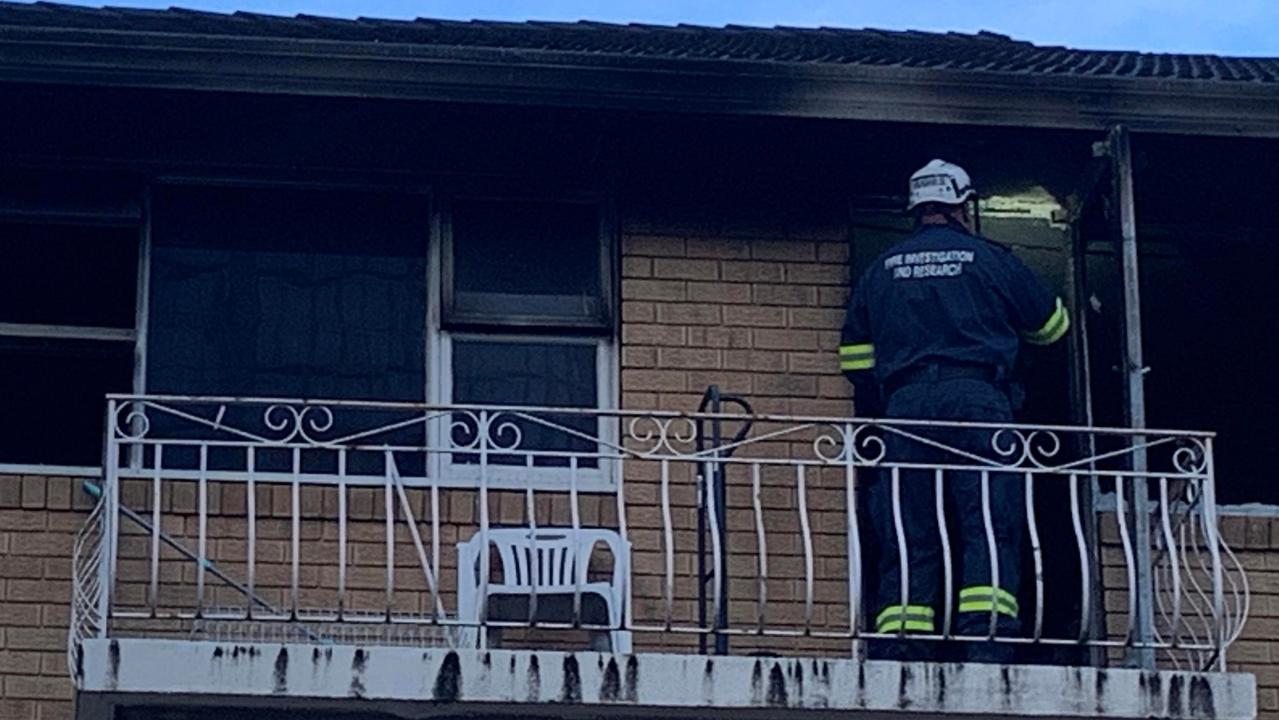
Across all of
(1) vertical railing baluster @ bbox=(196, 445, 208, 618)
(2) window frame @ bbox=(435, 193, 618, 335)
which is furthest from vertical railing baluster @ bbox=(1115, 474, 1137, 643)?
(1) vertical railing baluster @ bbox=(196, 445, 208, 618)

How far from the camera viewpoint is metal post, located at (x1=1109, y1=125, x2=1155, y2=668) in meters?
11.1

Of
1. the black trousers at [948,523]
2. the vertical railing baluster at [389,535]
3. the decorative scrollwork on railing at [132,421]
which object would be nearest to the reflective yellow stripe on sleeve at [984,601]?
the black trousers at [948,523]

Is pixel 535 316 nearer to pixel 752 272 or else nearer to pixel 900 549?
pixel 752 272

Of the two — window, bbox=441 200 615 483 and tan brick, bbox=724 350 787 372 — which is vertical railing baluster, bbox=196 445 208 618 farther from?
tan brick, bbox=724 350 787 372

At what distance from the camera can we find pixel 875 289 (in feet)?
38.0

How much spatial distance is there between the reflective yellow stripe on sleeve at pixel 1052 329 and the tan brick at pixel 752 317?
1.11m

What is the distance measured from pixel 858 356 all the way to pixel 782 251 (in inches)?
34.5

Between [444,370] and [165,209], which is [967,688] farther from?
[165,209]

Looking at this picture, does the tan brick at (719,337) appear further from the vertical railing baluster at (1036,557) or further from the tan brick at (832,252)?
the vertical railing baluster at (1036,557)

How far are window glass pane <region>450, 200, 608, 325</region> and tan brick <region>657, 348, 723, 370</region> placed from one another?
0.30 m

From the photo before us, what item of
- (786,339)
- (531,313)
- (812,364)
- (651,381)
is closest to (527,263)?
(531,313)

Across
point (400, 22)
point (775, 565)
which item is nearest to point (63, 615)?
point (775, 565)

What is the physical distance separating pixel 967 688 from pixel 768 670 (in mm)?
681

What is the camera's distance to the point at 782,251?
1240cm
